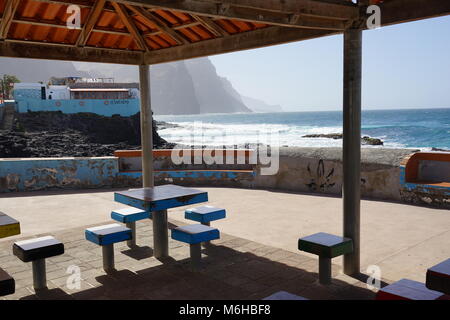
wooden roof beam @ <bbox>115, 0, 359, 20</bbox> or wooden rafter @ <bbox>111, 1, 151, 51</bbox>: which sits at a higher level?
wooden rafter @ <bbox>111, 1, 151, 51</bbox>

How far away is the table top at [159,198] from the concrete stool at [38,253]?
1.15m

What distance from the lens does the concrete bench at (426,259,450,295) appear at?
125 inches

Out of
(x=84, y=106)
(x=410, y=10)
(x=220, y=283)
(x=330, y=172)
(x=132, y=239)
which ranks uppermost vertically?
(x=84, y=106)

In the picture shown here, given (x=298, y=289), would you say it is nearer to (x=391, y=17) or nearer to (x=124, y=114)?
(x=391, y=17)

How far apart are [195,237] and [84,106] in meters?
50.4

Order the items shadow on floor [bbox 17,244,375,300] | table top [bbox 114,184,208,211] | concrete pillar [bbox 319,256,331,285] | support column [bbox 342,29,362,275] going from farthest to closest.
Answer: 1. table top [bbox 114,184,208,211]
2. support column [bbox 342,29,362,275]
3. concrete pillar [bbox 319,256,331,285]
4. shadow on floor [bbox 17,244,375,300]

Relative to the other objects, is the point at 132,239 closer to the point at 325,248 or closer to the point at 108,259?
the point at 108,259

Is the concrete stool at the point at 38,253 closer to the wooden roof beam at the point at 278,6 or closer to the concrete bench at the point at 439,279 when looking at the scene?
the wooden roof beam at the point at 278,6

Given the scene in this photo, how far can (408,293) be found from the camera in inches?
127

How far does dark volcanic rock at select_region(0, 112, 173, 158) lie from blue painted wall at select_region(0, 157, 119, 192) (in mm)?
31917

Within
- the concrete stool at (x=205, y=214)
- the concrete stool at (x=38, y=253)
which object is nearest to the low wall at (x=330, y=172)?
the concrete stool at (x=205, y=214)

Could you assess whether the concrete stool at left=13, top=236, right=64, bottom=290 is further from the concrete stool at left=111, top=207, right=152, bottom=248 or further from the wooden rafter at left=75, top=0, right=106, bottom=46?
the wooden rafter at left=75, top=0, right=106, bottom=46

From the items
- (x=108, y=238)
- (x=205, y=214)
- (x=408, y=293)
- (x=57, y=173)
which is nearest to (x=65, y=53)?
(x=108, y=238)

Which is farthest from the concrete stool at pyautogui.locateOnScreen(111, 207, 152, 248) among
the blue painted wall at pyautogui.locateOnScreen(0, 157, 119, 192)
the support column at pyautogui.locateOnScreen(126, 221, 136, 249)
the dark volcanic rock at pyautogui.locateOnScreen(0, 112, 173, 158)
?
the dark volcanic rock at pyautogui.locateOnScreen(0, 112, 173, 158)
